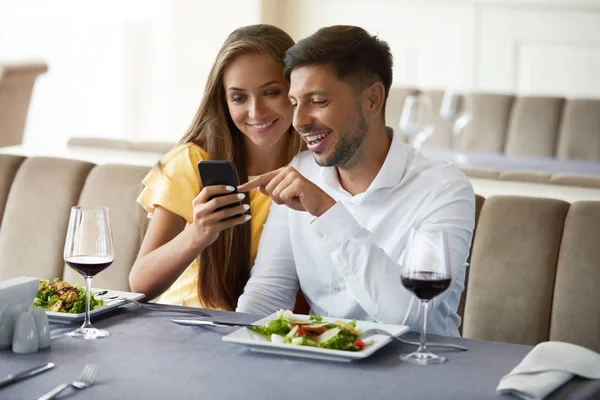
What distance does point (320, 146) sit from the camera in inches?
79.2

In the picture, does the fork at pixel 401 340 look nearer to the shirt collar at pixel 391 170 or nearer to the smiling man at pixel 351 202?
the smiling man at pixel 351 202

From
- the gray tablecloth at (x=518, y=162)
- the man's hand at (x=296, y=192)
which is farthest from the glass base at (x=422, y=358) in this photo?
the gray tablecloth at (x=518, y=162)

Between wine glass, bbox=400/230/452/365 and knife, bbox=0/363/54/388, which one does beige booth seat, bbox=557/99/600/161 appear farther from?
knife, bbox=0/363/54/388

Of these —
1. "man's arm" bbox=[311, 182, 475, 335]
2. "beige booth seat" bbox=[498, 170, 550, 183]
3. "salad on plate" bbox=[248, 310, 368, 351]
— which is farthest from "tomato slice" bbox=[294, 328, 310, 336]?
"beige booth seat" bbox=[498, 170, 550, 183]

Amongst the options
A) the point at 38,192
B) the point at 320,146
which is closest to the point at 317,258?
the point at 320,146

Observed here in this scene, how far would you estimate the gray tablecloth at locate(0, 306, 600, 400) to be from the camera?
1.35 metres

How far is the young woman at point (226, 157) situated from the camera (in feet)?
7.15

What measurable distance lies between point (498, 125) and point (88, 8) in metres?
2.78

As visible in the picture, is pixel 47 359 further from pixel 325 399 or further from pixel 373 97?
pixel 373 97

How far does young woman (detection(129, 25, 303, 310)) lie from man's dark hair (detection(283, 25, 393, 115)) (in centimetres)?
15

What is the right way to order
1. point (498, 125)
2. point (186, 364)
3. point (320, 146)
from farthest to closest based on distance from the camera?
point (498, 125) < point (320, 146) < point (186, 364)

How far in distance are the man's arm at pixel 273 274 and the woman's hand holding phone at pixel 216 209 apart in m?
0.23

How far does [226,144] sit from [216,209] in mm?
395

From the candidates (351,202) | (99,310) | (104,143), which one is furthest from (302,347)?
(104,143)
